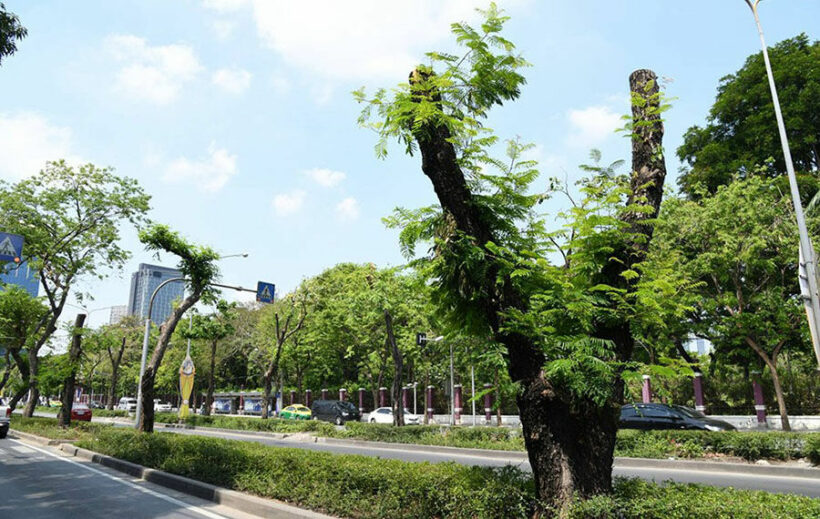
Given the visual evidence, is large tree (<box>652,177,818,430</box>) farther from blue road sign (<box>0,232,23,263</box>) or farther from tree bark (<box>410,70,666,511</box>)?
blue road sign (<box>0,232,23,263</box>)

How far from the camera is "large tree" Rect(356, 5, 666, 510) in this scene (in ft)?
17.1

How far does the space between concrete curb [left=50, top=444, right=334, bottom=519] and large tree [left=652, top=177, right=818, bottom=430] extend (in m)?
16.7

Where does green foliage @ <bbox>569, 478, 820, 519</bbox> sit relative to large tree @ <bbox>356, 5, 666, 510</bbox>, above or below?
below

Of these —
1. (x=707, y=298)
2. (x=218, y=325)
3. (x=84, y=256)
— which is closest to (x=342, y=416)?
(x=218, y=325)

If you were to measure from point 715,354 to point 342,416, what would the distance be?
76.8 feet

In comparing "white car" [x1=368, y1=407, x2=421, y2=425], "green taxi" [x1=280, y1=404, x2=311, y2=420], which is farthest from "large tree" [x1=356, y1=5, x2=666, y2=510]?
"green taxi" [x1=280, y1=404, x2=311, y2=420]

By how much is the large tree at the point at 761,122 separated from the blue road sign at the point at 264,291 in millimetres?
19468

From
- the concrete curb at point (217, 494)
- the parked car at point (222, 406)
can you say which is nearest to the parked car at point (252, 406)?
the parked car at point (222, 406)

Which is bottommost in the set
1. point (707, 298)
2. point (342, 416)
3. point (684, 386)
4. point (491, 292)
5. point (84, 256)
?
point (342, 416)

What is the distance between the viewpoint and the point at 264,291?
2147 centimetres

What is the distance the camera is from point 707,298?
22047mm

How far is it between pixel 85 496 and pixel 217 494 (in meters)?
2.74

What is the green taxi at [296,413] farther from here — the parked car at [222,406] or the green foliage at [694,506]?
the green foliage at [694,506]

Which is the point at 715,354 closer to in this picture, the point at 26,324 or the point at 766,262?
the point at 766,262
